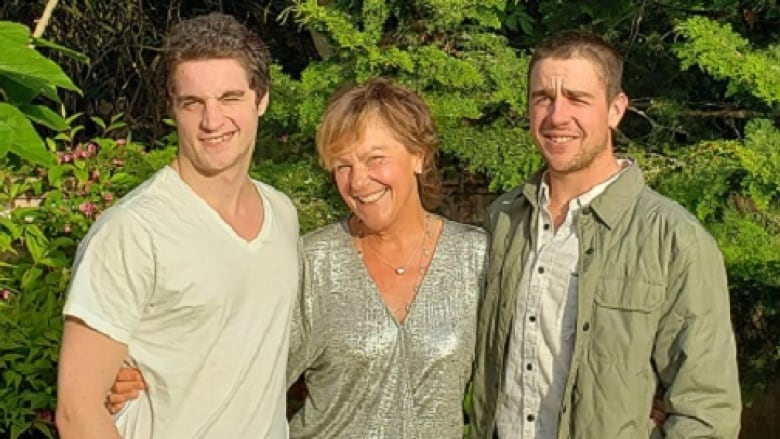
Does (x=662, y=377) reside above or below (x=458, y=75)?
below

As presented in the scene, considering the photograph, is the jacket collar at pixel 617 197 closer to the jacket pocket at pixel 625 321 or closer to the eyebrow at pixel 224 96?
the jacket pocket at pixel 625 321

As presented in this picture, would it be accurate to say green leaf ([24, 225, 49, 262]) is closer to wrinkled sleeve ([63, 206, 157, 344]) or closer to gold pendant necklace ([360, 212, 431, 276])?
gold pendant necklace ([360, 212, 431, 276])

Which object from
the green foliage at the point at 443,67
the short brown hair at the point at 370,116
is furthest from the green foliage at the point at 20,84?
the green foliage at the point at 443,67

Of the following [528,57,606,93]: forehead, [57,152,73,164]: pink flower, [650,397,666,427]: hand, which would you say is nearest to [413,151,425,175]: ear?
[528,57,606,93]: forehead

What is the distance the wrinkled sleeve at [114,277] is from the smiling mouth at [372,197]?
637mm

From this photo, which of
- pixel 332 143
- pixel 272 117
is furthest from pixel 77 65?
pixel 332 143

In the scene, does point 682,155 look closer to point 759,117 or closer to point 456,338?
point 759,117

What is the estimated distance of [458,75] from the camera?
4.25 meters

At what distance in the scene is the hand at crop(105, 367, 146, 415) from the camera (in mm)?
2260

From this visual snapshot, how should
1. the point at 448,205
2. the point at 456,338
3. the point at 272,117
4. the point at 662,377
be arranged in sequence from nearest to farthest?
the point at 662,377 < the point at 456,338 < the point at 272,117 < the point at 448,205

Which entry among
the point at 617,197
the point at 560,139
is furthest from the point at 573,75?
the point at 617,197

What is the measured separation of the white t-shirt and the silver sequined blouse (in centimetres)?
19

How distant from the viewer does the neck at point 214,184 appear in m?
2.42

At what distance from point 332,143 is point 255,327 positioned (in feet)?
1.72
